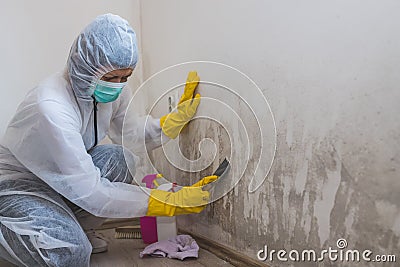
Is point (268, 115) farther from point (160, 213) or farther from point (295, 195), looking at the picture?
point (160, 213)

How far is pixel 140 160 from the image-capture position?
1.70 metres

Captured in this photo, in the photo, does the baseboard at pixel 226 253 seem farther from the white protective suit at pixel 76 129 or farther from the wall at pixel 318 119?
the white protective suit at pixel 76 129

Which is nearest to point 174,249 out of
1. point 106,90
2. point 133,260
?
point 133,260

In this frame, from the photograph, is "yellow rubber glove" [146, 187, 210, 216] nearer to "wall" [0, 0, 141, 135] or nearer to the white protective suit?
the white protective suit

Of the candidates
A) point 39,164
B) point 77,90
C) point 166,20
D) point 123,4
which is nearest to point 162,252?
point 39,164

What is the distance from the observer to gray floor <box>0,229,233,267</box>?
1.43 m

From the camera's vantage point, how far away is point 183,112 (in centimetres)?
161

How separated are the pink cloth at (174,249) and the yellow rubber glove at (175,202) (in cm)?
18

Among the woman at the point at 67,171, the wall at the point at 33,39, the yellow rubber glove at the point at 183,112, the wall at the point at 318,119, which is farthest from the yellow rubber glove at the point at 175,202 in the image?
the wall at the point at 33,39

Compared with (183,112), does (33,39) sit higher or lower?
higher

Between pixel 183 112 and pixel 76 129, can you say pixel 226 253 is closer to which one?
pixel 183 112

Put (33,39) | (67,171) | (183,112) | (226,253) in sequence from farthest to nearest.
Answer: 1. (33,39)
2. (183,112)
3. (226,253)
4. (67,171)

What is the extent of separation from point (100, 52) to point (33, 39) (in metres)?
0.73

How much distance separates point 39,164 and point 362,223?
0.92 meters
